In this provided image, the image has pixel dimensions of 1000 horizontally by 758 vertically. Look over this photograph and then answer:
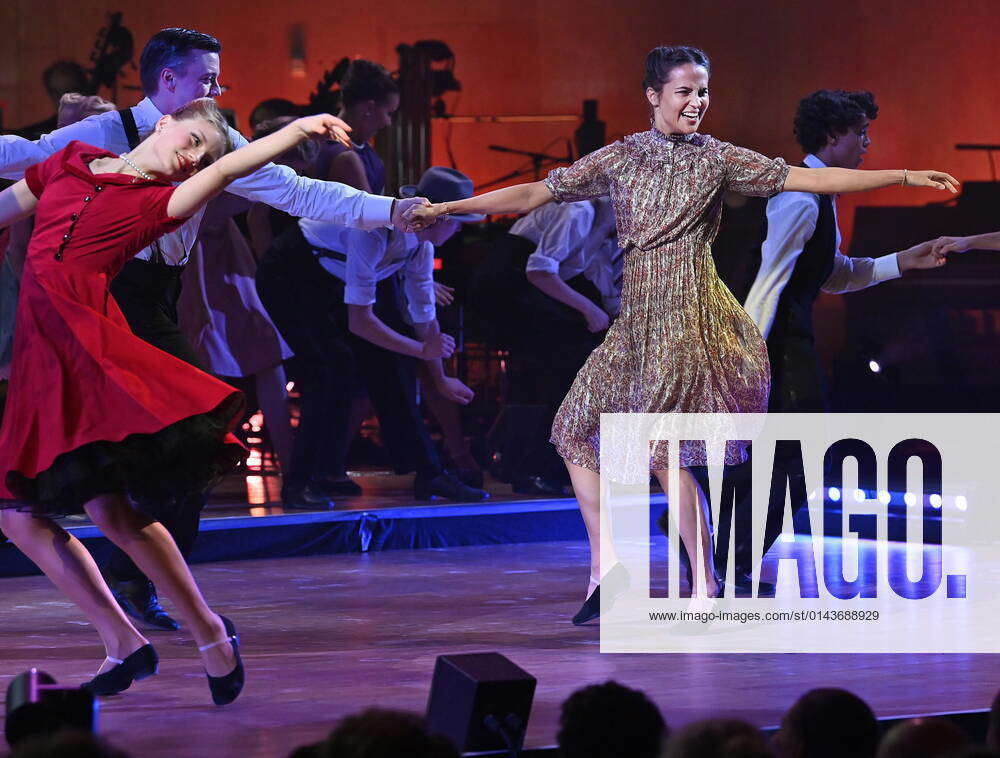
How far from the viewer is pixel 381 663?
3420mm

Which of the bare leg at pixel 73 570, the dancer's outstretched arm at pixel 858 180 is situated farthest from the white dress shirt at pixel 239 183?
the dancer's outstretched arm at pixel 858 180

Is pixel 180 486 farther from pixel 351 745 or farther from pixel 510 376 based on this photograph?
pixel 510 376

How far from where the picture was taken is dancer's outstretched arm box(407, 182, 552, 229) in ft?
12.6

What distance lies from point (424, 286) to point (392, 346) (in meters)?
0.33

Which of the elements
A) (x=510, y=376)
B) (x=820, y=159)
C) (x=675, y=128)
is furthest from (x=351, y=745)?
(x=510, y=376)

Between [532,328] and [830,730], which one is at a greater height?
[532,328]

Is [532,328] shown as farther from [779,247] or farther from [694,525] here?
[694,525]

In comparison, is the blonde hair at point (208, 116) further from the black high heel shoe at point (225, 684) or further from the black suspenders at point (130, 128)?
the black high heel shoe at point (225, 684)

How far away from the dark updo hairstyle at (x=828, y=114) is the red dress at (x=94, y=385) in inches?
83.8

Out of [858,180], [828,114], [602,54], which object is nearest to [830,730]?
[858,180]

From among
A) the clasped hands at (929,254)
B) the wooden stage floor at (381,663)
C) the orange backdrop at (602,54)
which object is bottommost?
the wooden stage floor at (381,663)

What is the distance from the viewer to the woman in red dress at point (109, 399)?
289cm

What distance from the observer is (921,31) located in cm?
836

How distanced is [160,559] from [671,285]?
146cm
